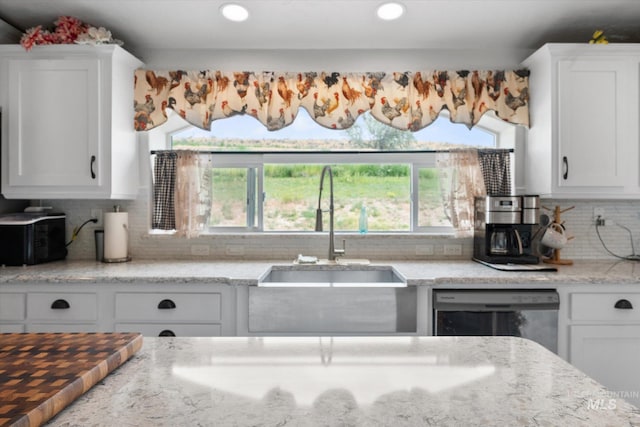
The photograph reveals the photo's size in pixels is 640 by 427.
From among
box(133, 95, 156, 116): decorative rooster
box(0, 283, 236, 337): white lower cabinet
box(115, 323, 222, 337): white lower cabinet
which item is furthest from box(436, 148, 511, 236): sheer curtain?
box(133, 95, 156, 116): decorative rooster

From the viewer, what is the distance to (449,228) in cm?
304

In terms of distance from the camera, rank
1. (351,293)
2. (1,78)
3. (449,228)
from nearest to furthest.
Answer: (351,293) → (1,78) → (449,228)

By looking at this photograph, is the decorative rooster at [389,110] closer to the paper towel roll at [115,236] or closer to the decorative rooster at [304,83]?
the decorative rooster at [304,83]

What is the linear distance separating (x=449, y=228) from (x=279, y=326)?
60.0 inches

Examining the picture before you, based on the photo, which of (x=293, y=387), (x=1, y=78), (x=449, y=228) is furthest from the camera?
(x=449, y=228)

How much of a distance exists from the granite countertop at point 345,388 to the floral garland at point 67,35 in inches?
86.2

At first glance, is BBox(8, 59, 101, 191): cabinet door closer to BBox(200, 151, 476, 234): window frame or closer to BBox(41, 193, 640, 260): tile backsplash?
BBox(41, 193, 640, 260): tile backsplash

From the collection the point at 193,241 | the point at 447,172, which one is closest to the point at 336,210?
the point at 447,172

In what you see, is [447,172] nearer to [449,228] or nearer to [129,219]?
[449,228]

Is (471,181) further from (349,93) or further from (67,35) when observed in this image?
(67,35)

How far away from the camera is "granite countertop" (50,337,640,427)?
681 millimetres

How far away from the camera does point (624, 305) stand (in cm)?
219

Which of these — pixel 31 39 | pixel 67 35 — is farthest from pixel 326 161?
pixel 31 39

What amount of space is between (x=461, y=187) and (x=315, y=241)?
3.55ft
